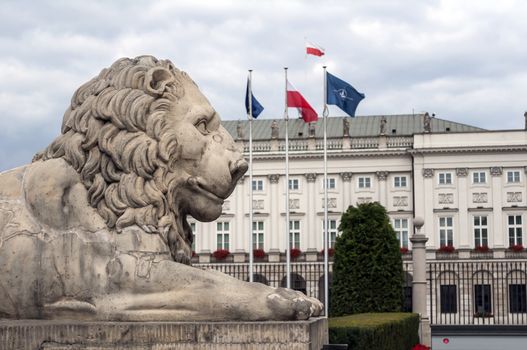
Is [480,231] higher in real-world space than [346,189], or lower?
lower

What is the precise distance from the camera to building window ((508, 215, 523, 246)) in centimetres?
5153

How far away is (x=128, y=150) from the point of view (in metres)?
4.21

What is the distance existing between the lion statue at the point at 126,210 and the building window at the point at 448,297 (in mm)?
44915

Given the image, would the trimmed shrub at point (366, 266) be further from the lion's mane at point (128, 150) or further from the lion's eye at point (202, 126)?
the lion's mane at point (128, 150)

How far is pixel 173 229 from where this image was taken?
4316mm

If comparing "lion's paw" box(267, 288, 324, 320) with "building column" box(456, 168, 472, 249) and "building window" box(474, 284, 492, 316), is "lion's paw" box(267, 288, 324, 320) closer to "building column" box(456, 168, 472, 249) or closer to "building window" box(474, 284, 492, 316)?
"building window" box(474, 284, 492, 316)

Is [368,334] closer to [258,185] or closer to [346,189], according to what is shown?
[346,189]

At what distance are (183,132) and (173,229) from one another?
462 millimetres

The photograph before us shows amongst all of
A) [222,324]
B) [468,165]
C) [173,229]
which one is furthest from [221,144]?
[468,165]

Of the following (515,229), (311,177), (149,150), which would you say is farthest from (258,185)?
(149,150)

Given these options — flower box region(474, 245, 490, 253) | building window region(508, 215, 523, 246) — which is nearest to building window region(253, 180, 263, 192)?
flower box region(474, 245, 490, 253)

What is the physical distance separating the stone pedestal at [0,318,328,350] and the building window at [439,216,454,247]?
1965 inches

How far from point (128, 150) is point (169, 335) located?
88cm

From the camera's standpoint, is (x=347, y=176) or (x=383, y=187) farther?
(x=347, y=176)
